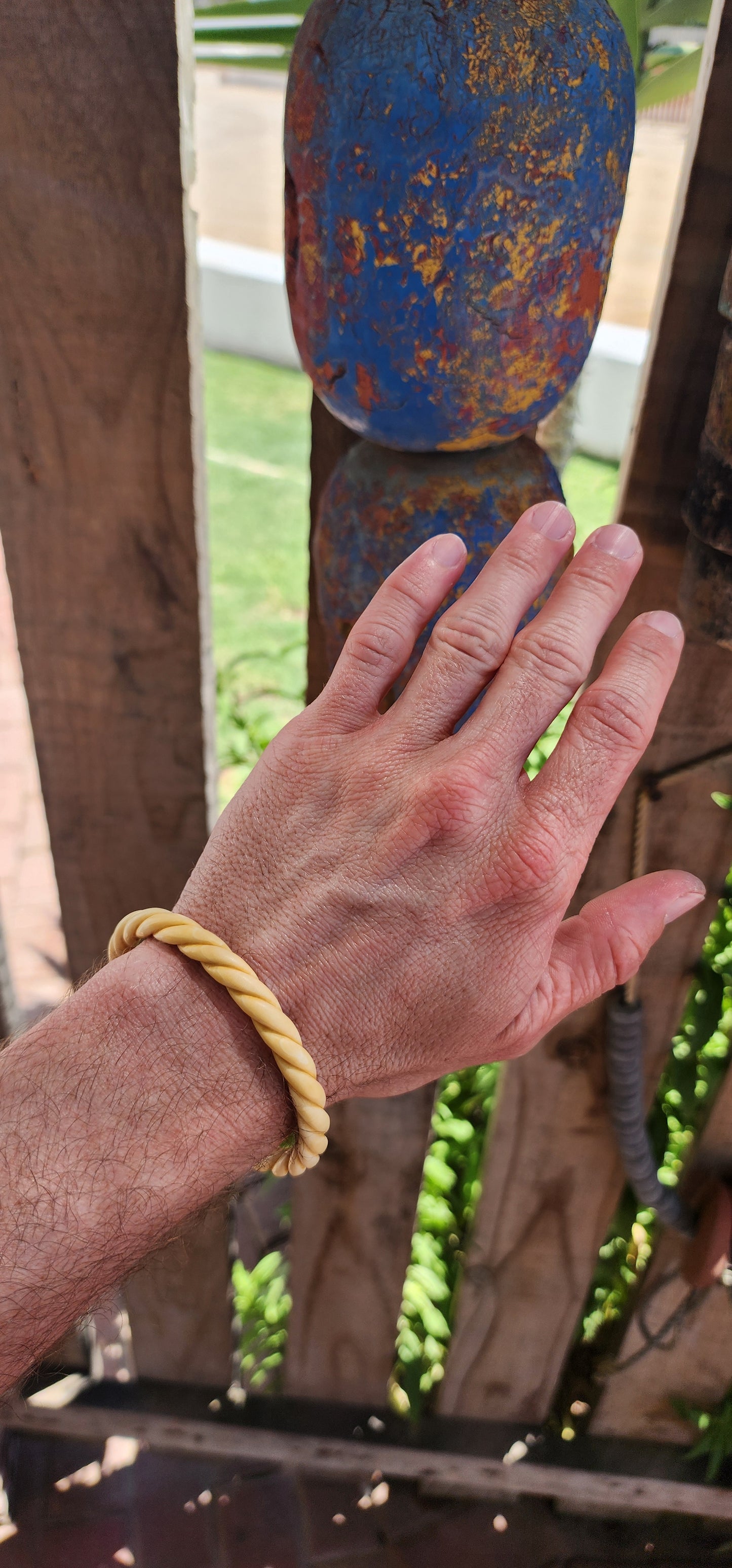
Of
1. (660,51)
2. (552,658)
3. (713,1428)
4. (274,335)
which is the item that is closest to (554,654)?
(552,658)

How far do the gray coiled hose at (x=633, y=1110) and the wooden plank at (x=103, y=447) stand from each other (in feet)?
2.07

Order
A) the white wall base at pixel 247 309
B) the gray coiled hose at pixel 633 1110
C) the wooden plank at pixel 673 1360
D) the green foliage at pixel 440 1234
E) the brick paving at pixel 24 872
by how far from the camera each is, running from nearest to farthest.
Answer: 1. the gray coiled hose at pixel 633 1110
2. the wooden plank at pixel 673 1360
3. the green foliage at pixel 440 1234
4. the brick paving at pixel 24 872
5. the white wall base at pixel 247 309

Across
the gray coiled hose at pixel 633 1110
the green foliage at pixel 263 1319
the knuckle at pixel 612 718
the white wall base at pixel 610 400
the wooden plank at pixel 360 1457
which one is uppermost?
the knuckle at pixel 612 718

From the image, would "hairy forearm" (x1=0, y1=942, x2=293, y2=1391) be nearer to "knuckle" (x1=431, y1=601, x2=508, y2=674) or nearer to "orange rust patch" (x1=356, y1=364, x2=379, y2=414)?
"knuckle" (x1=431, y1=601, x2=508, y2=674)

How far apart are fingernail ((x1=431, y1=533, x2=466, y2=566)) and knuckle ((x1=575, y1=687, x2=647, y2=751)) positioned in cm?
16

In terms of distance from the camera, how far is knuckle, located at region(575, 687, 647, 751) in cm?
81

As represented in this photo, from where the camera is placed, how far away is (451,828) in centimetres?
83

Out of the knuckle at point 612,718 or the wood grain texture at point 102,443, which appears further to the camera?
the wood grain texture at point 102,443

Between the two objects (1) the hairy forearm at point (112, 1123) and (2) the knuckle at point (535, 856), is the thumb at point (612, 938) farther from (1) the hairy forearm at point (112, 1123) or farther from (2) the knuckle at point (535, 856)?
(1) the hairy forearm at point (112, 1123)

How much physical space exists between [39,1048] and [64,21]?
911 mm

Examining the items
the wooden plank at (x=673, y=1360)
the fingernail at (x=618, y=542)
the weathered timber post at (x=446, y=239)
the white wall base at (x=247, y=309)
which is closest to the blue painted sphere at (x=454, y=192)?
the weathered timber post at (x=446, y=239)

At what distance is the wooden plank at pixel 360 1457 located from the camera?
1.88 metres

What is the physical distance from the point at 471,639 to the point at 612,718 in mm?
130

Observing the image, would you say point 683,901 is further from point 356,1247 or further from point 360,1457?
point 360,1457
